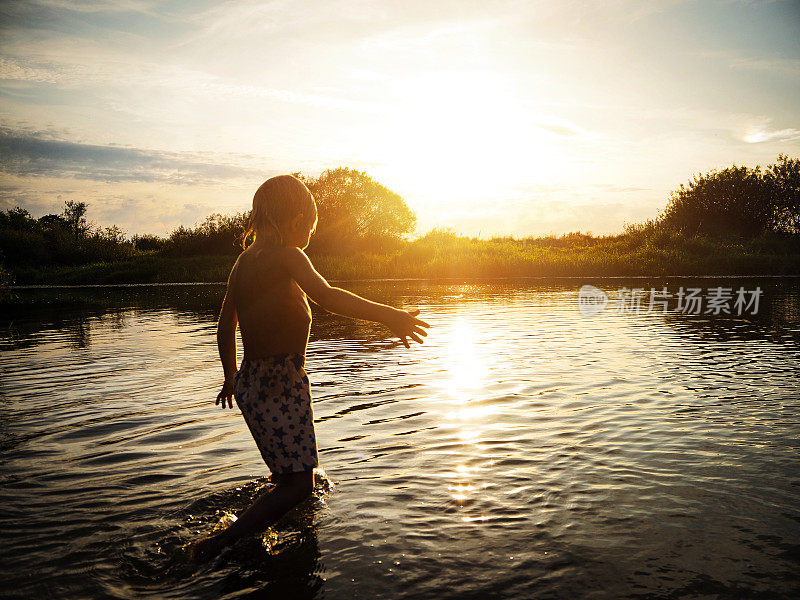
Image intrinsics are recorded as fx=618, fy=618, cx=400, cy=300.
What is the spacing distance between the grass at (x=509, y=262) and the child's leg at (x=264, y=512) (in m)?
40.1

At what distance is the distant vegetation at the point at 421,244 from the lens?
45.5 metres

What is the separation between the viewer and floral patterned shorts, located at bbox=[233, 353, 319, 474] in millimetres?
4121

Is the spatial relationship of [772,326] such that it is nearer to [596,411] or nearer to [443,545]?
[596,411]

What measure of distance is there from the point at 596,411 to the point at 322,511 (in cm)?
414

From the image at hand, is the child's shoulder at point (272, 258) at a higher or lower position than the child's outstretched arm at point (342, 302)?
higher

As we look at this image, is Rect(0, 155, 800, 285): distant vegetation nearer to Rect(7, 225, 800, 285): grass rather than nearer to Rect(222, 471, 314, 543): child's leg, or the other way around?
Rect(7, 225, 800, 285): grass

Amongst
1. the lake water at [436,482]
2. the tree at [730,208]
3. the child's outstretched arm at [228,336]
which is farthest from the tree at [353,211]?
the child's outstretched arm at [228,336]

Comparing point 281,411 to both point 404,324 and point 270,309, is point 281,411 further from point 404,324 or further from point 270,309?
point 404,324

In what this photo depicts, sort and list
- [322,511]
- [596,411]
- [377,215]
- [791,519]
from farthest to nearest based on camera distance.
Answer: [377,215]
[596,411]
[322,511]
[791,519]

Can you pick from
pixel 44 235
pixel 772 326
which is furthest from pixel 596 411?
pixel 44 235

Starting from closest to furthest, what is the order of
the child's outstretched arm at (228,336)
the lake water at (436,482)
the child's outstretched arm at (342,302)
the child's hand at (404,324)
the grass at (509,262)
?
the lake water at (436,482)
the child's outstretched arm at (342,302)
the child's hand at (404,324)
the child's outstretched arm at (228,336)
the grass at (509,262)

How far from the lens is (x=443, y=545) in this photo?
4.15 m

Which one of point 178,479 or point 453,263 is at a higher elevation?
point 453,263

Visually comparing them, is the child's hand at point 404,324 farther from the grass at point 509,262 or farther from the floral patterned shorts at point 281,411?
the grass at point 509,262
